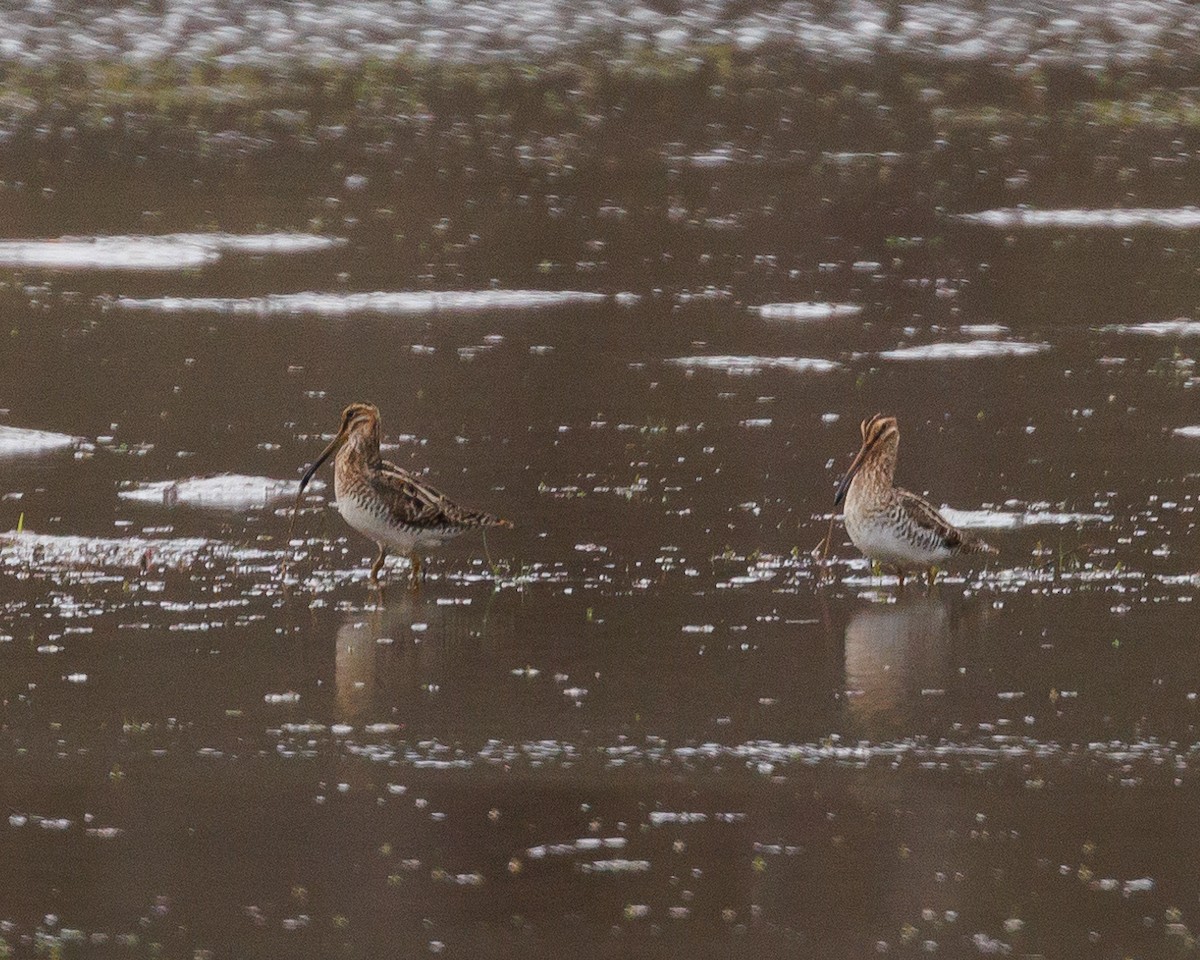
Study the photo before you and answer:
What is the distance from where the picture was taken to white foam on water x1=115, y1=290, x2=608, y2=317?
15266mm

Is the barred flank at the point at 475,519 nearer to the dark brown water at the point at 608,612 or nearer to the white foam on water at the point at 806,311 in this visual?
the dark brown water at the point at 608,612

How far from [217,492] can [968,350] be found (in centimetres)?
534

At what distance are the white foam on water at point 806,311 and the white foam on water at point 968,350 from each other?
1047 mm

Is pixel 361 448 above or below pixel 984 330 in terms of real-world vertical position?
above

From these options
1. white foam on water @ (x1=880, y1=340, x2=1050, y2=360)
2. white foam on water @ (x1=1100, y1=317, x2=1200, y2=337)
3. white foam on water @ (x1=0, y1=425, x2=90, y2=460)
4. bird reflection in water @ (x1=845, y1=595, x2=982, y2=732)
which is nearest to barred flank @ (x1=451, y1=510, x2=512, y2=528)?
bird reflection in water @ (x1=845, y1=595, x2=982, y2=732)

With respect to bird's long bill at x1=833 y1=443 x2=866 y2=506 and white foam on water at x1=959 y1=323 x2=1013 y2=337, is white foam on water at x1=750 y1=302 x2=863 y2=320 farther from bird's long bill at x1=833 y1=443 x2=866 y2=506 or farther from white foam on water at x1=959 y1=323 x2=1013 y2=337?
bird's long bill at x1=833 y1=443 x2=866 y2=506

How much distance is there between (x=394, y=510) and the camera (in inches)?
389

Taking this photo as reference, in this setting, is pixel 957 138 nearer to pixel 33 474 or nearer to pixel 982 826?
pixel 33 474

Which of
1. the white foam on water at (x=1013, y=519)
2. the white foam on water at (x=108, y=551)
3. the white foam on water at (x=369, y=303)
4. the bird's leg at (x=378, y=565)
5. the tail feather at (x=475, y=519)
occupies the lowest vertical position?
the white foam on water at (x=369, y=303)

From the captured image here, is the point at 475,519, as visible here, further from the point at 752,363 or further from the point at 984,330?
the point at 984,330

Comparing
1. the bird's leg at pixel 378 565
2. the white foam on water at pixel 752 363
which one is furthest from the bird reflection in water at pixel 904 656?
the white foam on water at pixel 752 363

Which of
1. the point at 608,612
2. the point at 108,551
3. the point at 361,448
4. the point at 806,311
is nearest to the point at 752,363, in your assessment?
the point at 806,311

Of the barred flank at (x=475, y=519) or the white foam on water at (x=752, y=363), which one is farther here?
the white foam on water at (x=752, y=363)

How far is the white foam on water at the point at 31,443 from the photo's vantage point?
38.8 feet
